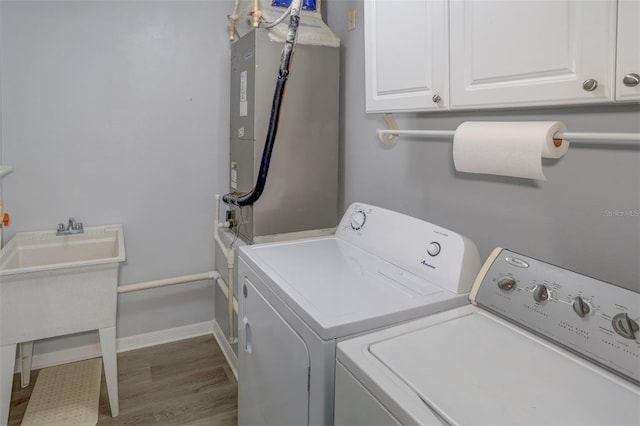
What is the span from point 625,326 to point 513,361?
0.77 ft

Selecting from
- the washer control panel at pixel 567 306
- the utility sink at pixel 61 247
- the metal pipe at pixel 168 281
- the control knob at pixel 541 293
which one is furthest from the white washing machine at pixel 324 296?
the metal pipe at pixel 168 281

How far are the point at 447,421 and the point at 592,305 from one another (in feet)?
1.52

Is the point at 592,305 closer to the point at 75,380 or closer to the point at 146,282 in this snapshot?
the point at 146,282

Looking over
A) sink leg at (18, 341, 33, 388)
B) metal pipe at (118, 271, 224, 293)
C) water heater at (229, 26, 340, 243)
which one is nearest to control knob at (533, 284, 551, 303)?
water heater at (229, 26, 340, 243)

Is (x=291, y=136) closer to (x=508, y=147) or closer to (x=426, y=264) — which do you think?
(x=426, y=264)

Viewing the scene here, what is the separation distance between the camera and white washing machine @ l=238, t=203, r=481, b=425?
1055 millimetres

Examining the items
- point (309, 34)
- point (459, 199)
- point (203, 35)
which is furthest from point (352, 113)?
point (203, 35)

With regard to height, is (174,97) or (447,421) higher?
(174,97)

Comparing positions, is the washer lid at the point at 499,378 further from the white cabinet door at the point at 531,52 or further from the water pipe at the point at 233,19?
the water pipe at the point at 233,19

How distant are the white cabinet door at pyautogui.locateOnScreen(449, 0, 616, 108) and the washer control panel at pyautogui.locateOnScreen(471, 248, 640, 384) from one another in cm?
41

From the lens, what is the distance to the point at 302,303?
1.13 m

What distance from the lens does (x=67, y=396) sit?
2.06 metres

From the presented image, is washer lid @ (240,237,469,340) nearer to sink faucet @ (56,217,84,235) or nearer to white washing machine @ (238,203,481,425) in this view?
white washing machine @ (238,203,481,425)

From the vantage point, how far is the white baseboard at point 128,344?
7.54 feet
